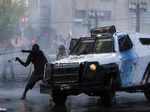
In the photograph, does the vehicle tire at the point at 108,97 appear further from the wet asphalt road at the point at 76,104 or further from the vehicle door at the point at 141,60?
the vehicle door at the point at 141,60

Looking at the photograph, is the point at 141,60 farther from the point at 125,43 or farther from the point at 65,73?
the point at 65,73

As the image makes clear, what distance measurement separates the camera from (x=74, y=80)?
1118cm

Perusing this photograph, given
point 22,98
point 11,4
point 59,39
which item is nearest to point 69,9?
point 59,39

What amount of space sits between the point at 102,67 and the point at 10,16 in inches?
2051

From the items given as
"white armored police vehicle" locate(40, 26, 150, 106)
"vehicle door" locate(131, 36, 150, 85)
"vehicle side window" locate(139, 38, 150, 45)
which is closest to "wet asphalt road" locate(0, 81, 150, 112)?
"white armored police vehicle" locate(40, 26, 150, 106)

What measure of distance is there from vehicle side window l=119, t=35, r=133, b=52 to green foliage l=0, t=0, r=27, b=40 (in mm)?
49547

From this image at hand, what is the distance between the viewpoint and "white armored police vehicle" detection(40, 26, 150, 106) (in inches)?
438

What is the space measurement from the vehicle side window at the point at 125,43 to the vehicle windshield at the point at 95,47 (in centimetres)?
21

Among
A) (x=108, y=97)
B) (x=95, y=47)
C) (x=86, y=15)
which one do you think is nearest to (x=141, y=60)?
(x=95, y=47)

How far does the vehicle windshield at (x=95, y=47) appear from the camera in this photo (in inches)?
480

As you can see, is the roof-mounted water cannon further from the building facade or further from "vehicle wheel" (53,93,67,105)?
the building facade

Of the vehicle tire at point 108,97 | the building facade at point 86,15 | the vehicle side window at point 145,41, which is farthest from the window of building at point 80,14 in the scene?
the vehicle tire at point 108,97

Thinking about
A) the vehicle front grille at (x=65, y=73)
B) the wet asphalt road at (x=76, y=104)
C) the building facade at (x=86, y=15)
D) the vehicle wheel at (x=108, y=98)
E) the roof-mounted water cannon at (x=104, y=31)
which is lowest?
the building facade at (x=86, y=15)

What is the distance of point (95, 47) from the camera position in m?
12.4
